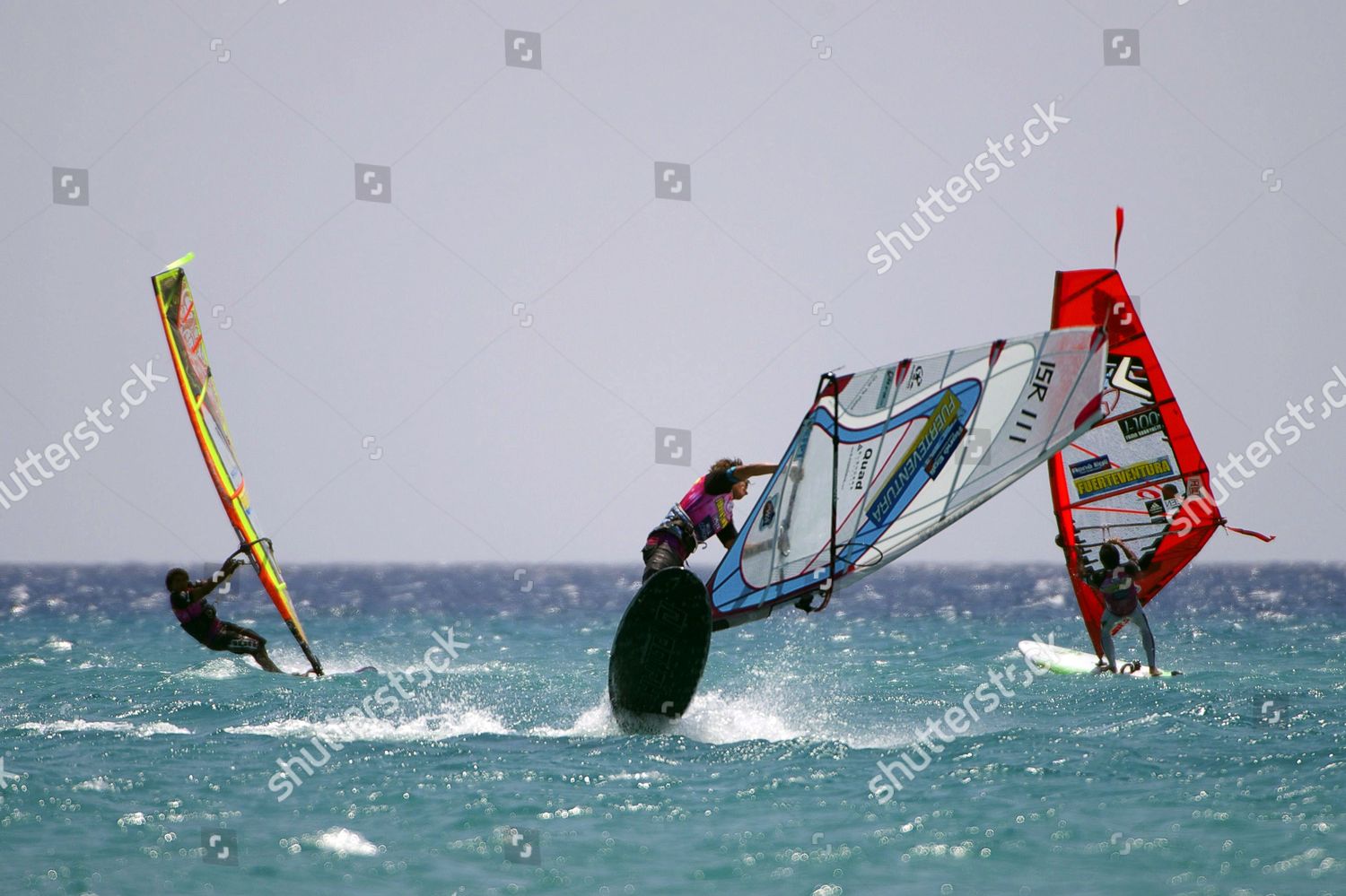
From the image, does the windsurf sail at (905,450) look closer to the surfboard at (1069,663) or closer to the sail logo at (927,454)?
the sail logo at (927,454)

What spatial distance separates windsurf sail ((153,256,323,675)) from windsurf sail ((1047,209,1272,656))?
8.97m

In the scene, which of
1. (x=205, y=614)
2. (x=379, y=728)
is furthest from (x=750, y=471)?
(x=205, y=614)

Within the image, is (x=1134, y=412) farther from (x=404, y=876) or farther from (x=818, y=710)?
(x=404, y=876)

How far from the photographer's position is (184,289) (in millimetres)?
13008

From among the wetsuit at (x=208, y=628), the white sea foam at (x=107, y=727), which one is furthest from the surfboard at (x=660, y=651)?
the wetsuit at (x=208, y=628)

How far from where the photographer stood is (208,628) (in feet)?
43.8

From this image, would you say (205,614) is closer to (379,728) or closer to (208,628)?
(208,628)

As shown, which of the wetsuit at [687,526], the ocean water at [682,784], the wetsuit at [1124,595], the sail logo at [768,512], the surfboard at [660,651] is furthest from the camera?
the wetsuit at [1124,595]

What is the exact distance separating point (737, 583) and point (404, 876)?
149 inches

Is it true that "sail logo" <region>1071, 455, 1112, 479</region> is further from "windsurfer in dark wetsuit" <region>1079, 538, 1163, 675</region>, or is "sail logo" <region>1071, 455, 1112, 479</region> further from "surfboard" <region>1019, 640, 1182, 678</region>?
"surfboard" <region>1019, 640, 1182, 678</region>

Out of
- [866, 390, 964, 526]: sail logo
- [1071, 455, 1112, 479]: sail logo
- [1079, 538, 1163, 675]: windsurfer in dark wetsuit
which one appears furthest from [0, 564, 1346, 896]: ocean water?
[1071, 455, 1112, 479]: sail logo

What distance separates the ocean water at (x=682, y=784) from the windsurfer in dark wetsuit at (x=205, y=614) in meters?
0.50

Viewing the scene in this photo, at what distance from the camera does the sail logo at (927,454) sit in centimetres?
841

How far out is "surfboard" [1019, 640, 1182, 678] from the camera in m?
13.9
